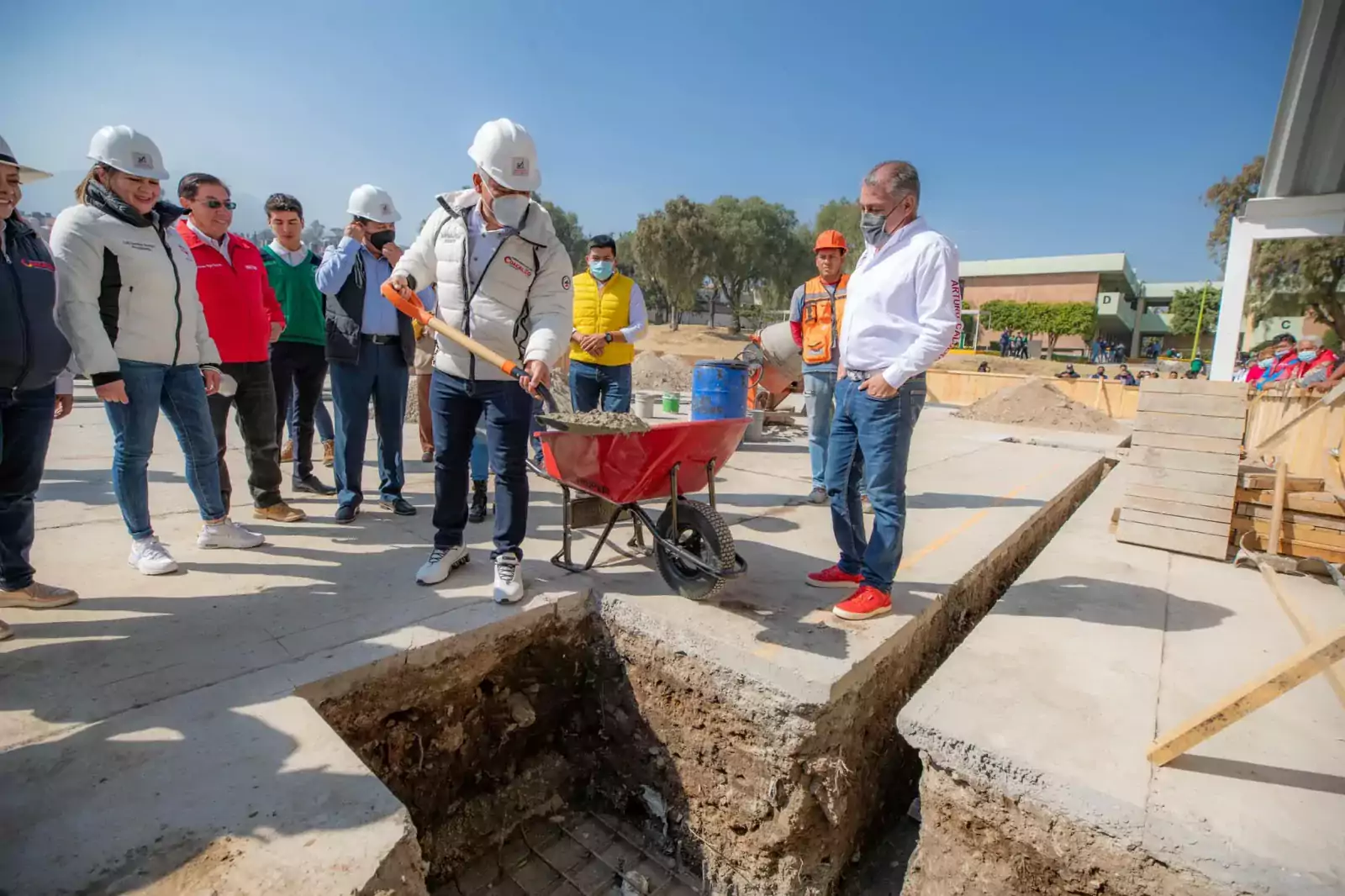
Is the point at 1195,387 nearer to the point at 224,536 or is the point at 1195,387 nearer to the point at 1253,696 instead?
the point at 1253,696

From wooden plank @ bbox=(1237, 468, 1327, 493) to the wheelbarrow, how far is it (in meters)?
3.19

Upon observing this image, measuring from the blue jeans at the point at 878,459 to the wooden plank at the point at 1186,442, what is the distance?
7.09 feet

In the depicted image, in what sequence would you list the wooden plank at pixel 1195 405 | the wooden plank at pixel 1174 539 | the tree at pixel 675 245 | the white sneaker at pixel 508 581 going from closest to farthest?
the white sneaker at pixel 508 581
the wooden plank at pixel 1195 405
the wooden plank at pixel 1174 539
the tree at pixel 675 245

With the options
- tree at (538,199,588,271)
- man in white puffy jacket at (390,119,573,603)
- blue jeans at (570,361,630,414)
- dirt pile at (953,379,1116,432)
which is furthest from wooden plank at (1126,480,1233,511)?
tree at (538,199,588,271)

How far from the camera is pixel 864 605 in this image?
283cm

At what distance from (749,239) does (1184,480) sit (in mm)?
37282

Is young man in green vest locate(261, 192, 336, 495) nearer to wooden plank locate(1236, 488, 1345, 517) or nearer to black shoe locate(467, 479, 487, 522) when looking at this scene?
black shoe locate(467, 479, 487, 522)

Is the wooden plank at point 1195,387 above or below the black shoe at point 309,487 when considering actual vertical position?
above

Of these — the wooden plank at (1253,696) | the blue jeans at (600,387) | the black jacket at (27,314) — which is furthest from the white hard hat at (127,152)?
A: the wooden plank at (1253,696)

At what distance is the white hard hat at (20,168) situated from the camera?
2.29 m

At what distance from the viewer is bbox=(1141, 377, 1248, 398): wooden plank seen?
3.73 metres

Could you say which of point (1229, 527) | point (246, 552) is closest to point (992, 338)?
point (1229, 527)

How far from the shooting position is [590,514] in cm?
342

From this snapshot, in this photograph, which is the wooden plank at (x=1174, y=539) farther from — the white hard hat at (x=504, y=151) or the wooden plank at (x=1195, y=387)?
the white hard hat at (x=504, y=151)
